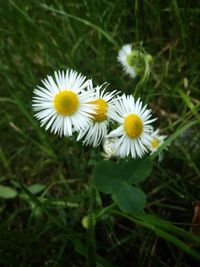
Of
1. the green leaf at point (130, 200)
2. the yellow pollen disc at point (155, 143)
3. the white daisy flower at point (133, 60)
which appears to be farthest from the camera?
the white daisy flower at point (133, 60)

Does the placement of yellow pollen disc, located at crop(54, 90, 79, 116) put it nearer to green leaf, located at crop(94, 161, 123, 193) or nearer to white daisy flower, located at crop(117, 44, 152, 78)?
green leaf, located at crop(94, 161, 123, 193)

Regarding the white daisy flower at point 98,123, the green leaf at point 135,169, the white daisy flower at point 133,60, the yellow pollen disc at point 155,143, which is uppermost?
the white daisy flower at point 133,60

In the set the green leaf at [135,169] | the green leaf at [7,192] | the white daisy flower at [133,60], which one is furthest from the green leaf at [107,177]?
the green leaf at [7,192]

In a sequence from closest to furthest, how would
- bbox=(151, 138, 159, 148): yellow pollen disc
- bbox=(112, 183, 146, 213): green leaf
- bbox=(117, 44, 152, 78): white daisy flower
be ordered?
bbox=(112, 183, 146, 213): green leaf, bbox=(151, 138, 159, 148): yellow pollen disc, bbox=(117, 44, 152, 78): white daisy flower

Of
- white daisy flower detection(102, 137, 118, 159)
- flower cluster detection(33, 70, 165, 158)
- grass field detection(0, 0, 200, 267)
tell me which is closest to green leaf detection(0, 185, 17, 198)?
grass field detection(0, 0, 200, 267)

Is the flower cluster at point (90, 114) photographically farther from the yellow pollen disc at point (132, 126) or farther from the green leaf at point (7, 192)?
the green leaf at point (7, 192)

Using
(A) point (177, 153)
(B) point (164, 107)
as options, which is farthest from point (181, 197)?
(B) point (164, 107)

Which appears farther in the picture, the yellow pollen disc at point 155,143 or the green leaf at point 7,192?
the green leaf at point 7,192
